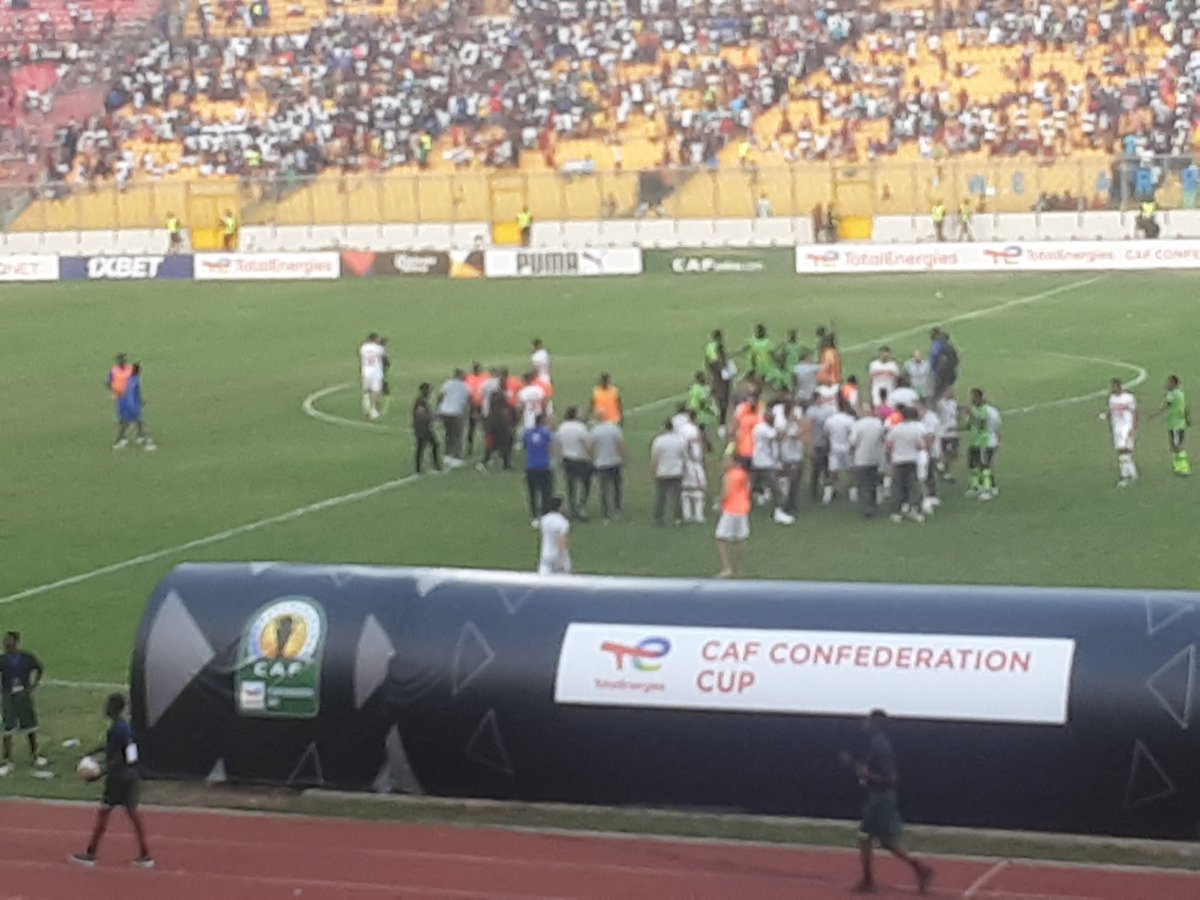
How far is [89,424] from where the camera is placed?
3850cm

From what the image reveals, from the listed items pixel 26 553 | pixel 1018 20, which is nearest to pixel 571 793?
pixel 26 553

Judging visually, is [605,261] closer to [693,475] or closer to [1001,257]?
[1001,257]

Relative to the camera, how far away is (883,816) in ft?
50.8

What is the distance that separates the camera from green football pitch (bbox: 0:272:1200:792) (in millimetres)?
25953

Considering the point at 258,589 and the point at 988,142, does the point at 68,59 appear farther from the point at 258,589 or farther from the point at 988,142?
the point at 258,589

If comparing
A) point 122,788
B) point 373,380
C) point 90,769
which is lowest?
point 122,788

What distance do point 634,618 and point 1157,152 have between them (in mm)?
47759

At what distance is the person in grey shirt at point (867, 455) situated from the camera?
27.8 m

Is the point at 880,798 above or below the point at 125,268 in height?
below

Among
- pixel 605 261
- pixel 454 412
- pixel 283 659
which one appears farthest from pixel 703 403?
pixel 605 261

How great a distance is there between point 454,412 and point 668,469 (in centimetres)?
550

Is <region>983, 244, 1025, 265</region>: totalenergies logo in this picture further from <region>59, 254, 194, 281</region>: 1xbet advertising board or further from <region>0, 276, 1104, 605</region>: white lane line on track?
<region>59, 254, 194, 281</region>: 1xbet advertising board

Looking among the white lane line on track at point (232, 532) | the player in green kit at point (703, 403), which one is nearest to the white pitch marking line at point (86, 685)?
the white lane line on track at point (232, 532)

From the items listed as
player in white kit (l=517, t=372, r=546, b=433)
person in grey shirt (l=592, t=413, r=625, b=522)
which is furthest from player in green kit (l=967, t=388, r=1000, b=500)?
player in white kit (l=517, t=372, r=546, b=433)
